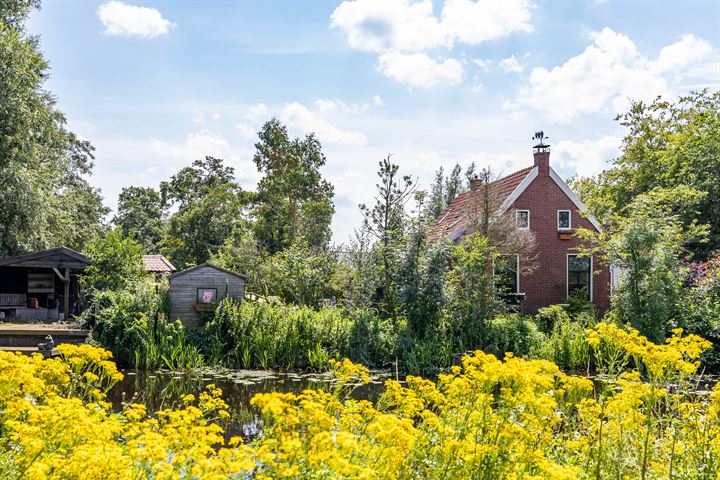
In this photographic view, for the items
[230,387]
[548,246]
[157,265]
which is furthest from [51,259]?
[548,246]

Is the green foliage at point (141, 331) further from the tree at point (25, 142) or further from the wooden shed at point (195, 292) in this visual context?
the tree at point (25, 142)

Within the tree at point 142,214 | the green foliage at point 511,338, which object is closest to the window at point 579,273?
the green foliage at point 511,338

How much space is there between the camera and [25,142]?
20016mm

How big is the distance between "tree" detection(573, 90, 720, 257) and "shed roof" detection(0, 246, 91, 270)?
16.8 metres

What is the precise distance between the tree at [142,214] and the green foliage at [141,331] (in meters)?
32.2

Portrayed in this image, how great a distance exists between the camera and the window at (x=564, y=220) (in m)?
20.5

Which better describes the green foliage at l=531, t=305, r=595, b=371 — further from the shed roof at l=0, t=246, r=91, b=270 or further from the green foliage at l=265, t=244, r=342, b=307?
the shed roof at l=0, t=246, r=91, b=270

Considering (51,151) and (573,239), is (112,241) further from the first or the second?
(573,239)

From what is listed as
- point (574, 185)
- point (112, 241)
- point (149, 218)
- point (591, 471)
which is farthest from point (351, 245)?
point (149, 218)

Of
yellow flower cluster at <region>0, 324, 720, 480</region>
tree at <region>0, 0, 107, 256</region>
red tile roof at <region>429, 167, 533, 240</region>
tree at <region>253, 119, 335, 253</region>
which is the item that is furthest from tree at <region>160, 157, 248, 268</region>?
yellow flower cluster at <region>0, 324, 720, 480</region>

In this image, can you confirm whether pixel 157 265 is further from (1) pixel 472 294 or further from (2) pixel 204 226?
(1) pixel 472 294

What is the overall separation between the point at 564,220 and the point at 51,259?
17.1 meters

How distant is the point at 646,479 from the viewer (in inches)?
171

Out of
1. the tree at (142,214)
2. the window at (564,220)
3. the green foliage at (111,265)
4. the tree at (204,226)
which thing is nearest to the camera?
the green foliage at (111,265)
